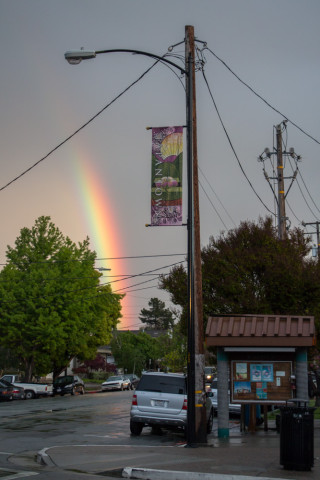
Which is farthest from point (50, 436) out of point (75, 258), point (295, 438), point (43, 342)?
point (75, 258)

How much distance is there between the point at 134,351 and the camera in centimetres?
8425

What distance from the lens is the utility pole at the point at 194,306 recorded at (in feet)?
48.9

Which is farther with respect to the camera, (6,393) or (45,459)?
(6,393)

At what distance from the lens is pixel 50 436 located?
18.8 meters

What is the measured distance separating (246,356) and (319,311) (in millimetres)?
8478

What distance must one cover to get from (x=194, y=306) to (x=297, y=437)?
5233 mm

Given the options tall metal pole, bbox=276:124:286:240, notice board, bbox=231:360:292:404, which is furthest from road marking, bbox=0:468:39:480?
tall metal pole, bbox=276:124:286:240

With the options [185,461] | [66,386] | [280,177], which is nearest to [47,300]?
[66,386]

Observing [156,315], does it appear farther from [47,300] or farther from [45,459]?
[45,459]

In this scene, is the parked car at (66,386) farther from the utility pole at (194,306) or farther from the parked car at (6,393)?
the utility pole at (194,306)

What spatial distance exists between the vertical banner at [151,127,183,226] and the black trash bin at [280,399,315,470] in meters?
6.06

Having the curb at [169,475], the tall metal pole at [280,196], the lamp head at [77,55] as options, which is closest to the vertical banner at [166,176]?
the lamp head at [77,55]

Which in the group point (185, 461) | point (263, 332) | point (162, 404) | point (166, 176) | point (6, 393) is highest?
point (166, 176)

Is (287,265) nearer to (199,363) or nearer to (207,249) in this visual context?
(207,249)
